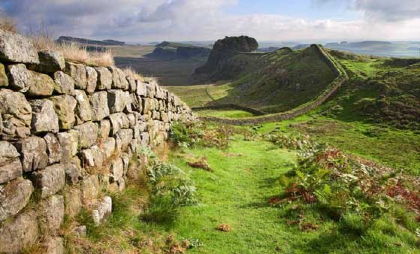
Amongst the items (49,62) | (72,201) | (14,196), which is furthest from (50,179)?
(49,62)

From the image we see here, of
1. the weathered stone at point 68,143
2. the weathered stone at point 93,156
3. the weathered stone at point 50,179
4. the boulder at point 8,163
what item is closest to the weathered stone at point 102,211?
the weathered stone at point 93,156

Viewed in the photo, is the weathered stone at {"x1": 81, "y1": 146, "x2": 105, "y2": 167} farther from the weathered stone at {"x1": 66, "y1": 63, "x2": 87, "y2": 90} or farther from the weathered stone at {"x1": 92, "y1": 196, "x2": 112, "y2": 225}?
the weathered stone at {"x1": 66, "y1": 63, "x2": 87, "y2": 90}

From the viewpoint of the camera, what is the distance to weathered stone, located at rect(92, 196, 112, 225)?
8759 mm

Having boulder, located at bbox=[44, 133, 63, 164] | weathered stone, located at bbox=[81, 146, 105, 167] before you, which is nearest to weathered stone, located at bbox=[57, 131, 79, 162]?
boulder, located at bbox=[44, 133, 63, 164]

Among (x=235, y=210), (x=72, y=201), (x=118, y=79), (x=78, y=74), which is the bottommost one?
(x=235, y=210)

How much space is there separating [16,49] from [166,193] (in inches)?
243

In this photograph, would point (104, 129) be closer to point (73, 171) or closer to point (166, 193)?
point (73, 171)

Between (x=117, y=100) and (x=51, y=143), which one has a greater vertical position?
(x=117, y=100)

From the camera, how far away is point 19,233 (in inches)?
259

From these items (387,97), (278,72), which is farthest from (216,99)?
(387,97)

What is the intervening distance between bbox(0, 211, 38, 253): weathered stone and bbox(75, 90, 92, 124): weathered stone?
3.00m

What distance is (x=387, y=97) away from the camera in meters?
69.8

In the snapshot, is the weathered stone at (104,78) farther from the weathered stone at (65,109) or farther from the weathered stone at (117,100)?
the weathered stone at (65,109)

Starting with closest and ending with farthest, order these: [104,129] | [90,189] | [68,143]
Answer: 1. [68,143]
2. [90,189]
3. [104,129]
